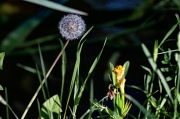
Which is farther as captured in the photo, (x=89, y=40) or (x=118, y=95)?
(x=89, y=40)

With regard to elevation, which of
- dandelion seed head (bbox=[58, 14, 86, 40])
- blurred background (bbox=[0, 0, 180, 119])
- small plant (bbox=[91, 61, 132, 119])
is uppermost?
dandelion seed head (bbox=[58, 14, 86, 40])

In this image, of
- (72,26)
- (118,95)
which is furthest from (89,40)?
(118,95)

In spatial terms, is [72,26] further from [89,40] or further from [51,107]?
[89,40]

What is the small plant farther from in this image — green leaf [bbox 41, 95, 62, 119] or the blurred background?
the blurred background

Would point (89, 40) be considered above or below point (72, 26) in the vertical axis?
below

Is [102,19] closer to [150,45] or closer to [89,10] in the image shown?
[89,10]

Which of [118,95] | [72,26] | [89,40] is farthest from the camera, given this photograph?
[89,40]

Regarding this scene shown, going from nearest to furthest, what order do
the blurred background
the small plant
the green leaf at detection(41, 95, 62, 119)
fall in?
1. the small plant
2. the green leaf at detection(41, 95, 62, 119)
3. the blurred background

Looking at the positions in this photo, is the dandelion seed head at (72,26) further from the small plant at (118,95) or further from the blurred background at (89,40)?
the blurred background at (89,40)

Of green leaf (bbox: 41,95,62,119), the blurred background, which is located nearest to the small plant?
green leaf (bbox: 41,95,62,119)
